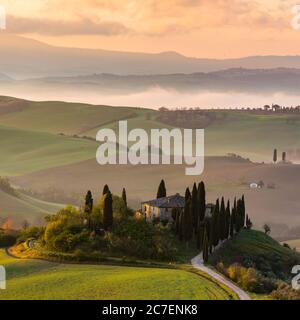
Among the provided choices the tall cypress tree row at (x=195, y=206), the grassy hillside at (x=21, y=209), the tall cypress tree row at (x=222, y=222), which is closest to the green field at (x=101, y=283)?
the tall cypress tree row at (x=195, y=206)

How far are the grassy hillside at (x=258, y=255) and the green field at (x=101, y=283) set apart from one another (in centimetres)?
1400

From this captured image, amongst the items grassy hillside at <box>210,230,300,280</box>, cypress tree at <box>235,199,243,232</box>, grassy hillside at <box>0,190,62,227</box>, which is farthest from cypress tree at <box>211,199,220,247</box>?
grassy hillside at <box>0,190,62,227</box>

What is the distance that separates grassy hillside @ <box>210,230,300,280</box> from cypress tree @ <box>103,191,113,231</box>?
13.4 metres

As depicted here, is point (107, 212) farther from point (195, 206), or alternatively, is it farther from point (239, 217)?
point (239, 217)

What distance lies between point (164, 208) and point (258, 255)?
14.5 metres

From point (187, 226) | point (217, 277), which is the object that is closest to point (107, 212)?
point (187, 226)

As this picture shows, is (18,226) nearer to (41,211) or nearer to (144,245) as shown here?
(41,211)

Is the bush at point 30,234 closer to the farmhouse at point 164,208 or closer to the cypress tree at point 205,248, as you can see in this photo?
the farmhouse at point 164,208

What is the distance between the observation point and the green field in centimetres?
7044

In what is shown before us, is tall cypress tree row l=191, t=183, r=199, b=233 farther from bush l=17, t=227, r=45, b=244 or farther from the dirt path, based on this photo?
bush l=17, t=227, r=45, b=244

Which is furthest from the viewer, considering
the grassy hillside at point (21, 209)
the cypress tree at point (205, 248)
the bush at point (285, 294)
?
the grassy hillside at point (21, 209)

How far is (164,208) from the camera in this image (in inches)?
4075

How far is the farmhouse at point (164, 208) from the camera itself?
10285 centimetres

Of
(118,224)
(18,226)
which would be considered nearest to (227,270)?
(118,224)
